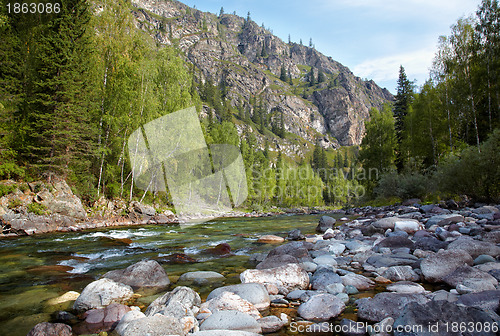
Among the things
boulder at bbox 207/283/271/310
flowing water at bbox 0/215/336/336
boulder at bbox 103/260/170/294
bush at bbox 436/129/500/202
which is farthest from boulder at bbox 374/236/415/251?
bush at bbox 436/129/500/202

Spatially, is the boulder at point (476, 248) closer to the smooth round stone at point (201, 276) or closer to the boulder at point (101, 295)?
the smooth round stone at point (201, 276)

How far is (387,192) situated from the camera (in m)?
24.9

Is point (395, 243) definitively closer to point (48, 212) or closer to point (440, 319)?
point (440, 319)

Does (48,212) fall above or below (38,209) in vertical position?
below

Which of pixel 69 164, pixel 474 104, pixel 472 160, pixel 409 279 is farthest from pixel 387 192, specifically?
pixel 69 164

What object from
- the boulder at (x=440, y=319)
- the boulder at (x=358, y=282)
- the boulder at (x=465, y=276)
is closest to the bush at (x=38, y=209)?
the boulder at (x=358, y=282)

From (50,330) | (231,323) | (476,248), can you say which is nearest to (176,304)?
(231,323)

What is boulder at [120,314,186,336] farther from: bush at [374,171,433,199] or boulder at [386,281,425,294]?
bush at [374,171,433,199]

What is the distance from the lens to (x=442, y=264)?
4.52 meters

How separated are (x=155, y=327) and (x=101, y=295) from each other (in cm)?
171

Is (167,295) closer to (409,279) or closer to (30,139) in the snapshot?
(409,279)

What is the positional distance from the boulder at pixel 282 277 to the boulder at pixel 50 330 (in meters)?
2.60

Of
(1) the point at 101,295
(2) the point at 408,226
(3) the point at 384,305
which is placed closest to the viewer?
(3) the point at 384,305

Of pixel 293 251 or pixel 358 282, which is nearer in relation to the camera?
pixel 358 282
